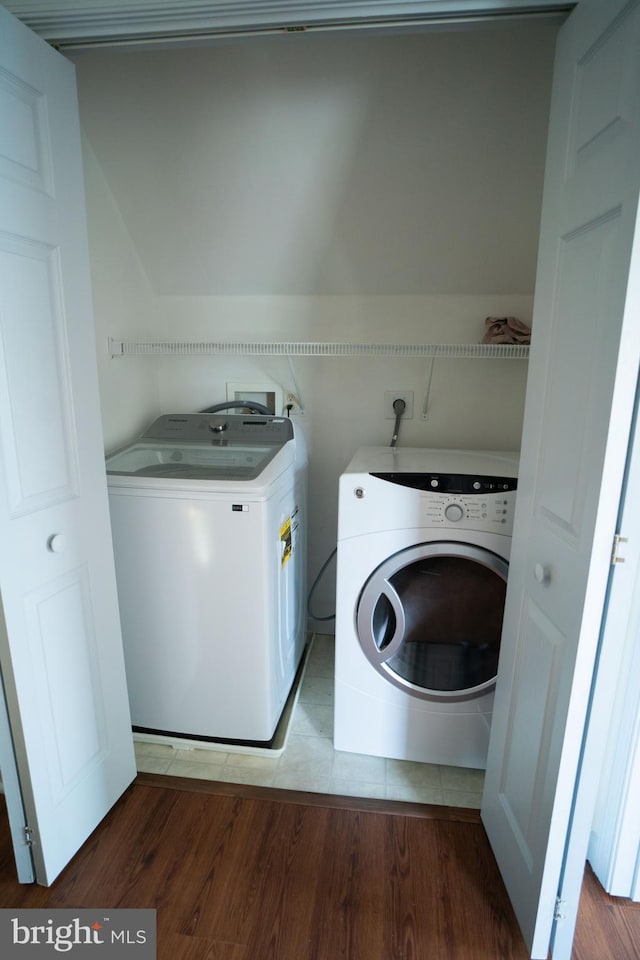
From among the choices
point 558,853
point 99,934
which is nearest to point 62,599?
point 99,934

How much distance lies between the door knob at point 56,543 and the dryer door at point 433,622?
0.89 m

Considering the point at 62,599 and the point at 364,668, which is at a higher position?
the point at 62,599

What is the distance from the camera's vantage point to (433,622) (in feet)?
5.28

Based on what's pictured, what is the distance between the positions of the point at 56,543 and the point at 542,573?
114cm

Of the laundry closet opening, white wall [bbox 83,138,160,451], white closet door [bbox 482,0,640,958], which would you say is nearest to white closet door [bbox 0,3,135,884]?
the laundry closet opening

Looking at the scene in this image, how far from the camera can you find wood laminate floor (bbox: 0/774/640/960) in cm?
118

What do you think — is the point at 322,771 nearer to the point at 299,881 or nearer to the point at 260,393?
the point at 299,881

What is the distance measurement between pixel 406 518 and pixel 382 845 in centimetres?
96

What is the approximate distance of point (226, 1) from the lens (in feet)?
3.10

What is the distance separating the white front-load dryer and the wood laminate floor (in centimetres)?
23

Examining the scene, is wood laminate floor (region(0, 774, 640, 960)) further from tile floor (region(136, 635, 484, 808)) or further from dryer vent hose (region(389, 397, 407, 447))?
dryer vent hose (region(389, 397, 407, 447))

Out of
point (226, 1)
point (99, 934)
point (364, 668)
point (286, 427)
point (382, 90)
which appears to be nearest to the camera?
point (226, 1)

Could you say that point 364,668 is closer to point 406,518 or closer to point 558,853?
point 406,518

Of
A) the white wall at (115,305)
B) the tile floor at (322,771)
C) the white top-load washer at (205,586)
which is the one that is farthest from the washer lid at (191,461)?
the tile floor at (322,771)
